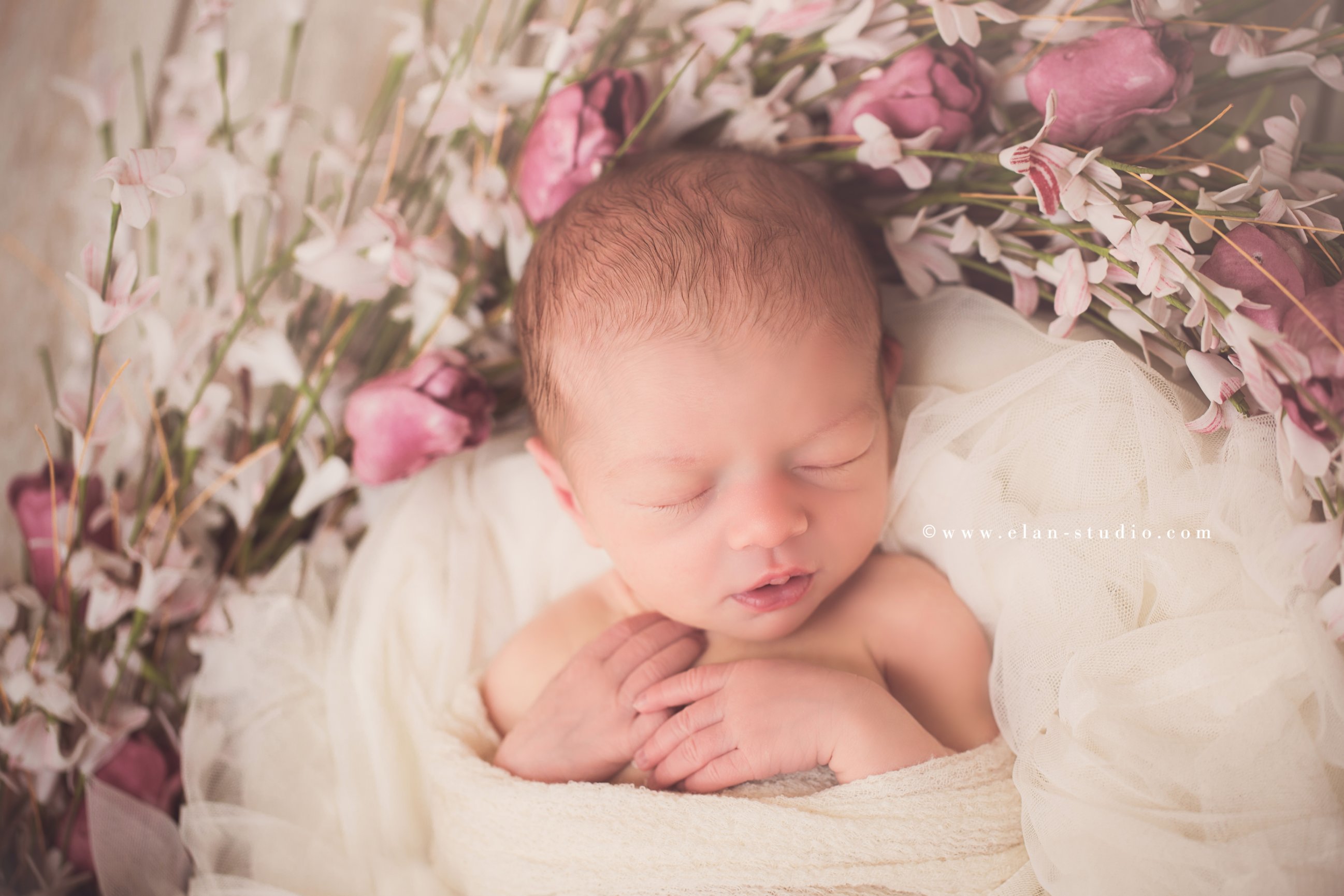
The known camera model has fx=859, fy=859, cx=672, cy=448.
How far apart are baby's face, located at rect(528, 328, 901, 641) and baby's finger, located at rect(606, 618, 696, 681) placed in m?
0.10

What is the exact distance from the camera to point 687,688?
1.07m

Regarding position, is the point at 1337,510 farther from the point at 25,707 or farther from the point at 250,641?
the point at 25,707

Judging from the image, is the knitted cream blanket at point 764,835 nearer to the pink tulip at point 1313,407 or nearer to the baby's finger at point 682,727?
the baby's finger at point 682,727

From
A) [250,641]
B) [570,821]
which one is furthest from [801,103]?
[250,641]

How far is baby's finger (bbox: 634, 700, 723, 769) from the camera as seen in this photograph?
1047 millimetres

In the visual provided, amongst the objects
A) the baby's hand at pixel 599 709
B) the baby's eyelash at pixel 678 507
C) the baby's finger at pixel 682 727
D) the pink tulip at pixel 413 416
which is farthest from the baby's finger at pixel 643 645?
the pink tulip at pixel 413 416

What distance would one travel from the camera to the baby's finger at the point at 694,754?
1031 millimetres

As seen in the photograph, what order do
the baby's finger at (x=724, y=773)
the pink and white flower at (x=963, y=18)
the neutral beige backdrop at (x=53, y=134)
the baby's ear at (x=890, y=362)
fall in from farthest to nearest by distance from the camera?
the neutral beige backdrop at (x=53, y=134) → the baby's ear at (x=890, y=362) → the baby's finger at (x=724, y=773) → the pink and white flower at (x=963, y=18)

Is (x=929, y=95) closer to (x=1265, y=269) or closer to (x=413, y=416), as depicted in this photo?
(x=1265, y=269)

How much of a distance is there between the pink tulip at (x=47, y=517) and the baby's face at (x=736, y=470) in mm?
768

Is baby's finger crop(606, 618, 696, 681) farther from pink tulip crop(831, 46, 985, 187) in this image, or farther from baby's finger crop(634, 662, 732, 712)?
pink tulip crop(831, 46, 985, 187)

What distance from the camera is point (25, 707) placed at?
1.18m

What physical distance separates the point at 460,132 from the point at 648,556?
70 cm

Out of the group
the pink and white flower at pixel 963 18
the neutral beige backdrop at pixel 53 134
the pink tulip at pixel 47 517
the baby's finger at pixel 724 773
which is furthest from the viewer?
the neutral beige backdrop at pixel 53 134
